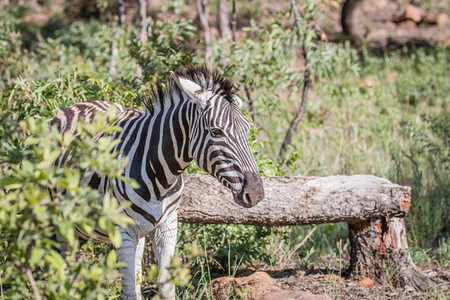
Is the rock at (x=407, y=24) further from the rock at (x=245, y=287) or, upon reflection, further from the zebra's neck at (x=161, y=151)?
the zebra's neck at (x=161, y=151)

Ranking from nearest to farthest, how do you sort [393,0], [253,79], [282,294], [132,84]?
1. [282,294]
2. [132,84]
3. [253,79]
4. [393,0]

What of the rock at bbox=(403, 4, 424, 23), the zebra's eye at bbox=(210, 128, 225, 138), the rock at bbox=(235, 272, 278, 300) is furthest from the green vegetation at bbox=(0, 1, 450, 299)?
the rock at bbox=(403, 4, 424, 23)

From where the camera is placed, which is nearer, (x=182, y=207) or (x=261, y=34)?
(x=182, y=207)

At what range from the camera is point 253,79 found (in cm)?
712

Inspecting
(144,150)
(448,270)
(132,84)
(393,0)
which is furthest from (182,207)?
(393,0)

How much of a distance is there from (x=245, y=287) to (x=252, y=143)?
4.73ft

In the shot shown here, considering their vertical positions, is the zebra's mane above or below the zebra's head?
above

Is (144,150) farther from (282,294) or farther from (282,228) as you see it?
(282,228)

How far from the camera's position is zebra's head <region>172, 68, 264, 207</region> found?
3371 mm

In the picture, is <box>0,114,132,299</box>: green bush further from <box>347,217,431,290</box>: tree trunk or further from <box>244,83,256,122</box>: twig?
<box>244,83,256,122</box>: twig

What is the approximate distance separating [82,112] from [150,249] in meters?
1.37

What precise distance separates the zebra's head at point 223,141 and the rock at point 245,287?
4.56ft

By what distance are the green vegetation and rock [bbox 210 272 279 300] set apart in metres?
0.13

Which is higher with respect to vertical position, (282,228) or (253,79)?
(253,79)
